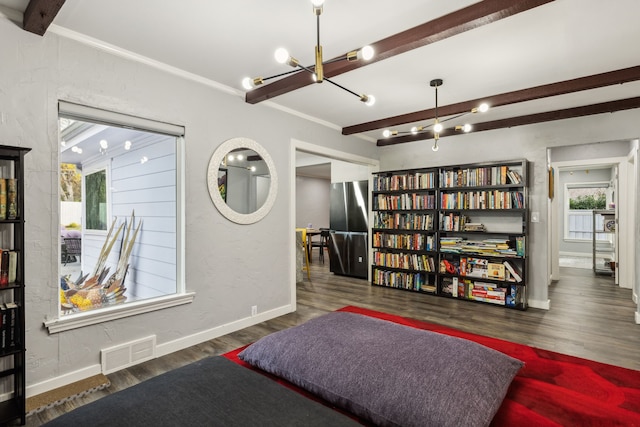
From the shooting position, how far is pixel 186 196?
9.97 feet

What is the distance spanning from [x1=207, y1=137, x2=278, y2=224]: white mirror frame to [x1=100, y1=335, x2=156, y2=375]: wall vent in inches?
50.8

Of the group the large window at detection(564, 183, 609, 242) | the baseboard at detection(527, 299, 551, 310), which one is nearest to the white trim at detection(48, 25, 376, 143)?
the baseboard at detection(527, 299, 551, 310)

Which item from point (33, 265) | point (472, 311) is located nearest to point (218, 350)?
point (33, 265)

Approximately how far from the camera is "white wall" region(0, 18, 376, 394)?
7.21 ft

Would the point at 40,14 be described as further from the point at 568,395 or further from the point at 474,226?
the point at 474,226

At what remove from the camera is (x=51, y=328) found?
2254mm

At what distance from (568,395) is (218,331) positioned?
281cm

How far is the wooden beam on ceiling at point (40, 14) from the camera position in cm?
191

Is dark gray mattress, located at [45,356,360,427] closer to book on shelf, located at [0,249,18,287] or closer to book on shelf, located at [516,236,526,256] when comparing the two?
book on shelf, located at [0,249,18,287]

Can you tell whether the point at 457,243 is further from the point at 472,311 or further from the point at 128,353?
the point at 128,353

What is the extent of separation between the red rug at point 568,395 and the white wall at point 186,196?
4.65ft

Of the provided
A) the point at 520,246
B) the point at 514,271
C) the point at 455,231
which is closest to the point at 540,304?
the point at 514,271

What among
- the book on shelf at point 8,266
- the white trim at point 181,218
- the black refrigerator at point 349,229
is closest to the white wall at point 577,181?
the black refrigerator at point 349,229

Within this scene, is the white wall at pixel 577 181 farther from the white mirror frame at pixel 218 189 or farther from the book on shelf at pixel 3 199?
the book on shelf at pixel 3 199
